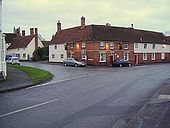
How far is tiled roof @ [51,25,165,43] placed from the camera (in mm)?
60353

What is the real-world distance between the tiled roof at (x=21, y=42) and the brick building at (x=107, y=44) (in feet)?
46.4

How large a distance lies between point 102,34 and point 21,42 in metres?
35.9

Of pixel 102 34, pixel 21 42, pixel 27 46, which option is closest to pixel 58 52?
pixel 102 34

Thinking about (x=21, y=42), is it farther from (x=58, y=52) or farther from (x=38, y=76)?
(x=38, y=76)

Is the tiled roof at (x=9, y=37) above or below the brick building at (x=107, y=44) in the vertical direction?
above

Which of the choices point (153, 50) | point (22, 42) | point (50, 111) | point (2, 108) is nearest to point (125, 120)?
point (50, 111)

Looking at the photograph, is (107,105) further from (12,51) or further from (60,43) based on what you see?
(12,51)

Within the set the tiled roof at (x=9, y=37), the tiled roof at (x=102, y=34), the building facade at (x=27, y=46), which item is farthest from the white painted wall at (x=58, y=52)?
the tiled roof at (x=9, y=37)

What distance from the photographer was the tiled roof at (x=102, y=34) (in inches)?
2376

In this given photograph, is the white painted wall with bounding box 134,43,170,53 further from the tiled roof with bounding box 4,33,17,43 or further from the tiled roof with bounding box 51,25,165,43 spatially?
the tiled roof with bounding box 4,33,17,43

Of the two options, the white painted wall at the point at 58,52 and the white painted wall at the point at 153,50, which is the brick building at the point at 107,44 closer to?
the white painted wall at the point at 153,50

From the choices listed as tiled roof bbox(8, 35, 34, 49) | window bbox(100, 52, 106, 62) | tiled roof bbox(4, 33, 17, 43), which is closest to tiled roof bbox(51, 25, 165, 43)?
window bbox(100, 52, 106, 62)

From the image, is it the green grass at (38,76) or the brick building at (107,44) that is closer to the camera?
the green grass at (38,76)

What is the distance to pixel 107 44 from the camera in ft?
198
